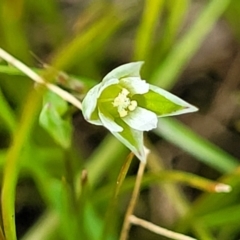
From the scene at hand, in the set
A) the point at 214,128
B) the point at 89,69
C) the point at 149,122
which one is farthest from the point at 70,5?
the point at 149,122

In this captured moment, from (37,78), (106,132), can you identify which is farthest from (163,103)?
(106,132)

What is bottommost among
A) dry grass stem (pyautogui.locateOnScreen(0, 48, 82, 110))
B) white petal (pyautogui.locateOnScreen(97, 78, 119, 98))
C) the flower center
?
the flower center

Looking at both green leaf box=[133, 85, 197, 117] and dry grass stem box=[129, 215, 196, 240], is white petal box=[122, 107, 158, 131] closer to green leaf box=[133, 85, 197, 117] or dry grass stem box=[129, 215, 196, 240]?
green leaf box=[133, 85, 197, 117]

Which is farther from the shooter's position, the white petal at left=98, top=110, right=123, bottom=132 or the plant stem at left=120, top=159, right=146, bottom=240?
the plant stem at left=120, top=159, right=146, bottom=240

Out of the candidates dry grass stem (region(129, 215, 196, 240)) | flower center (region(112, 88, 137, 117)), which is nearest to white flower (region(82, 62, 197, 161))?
flower center (region(112, 88, 137, 117))

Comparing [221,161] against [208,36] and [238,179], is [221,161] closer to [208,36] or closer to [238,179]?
[238,179]

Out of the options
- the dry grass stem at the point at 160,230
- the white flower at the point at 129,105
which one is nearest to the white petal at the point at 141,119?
the white flower at the point at 129,105

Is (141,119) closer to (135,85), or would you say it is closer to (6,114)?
(135,85)
